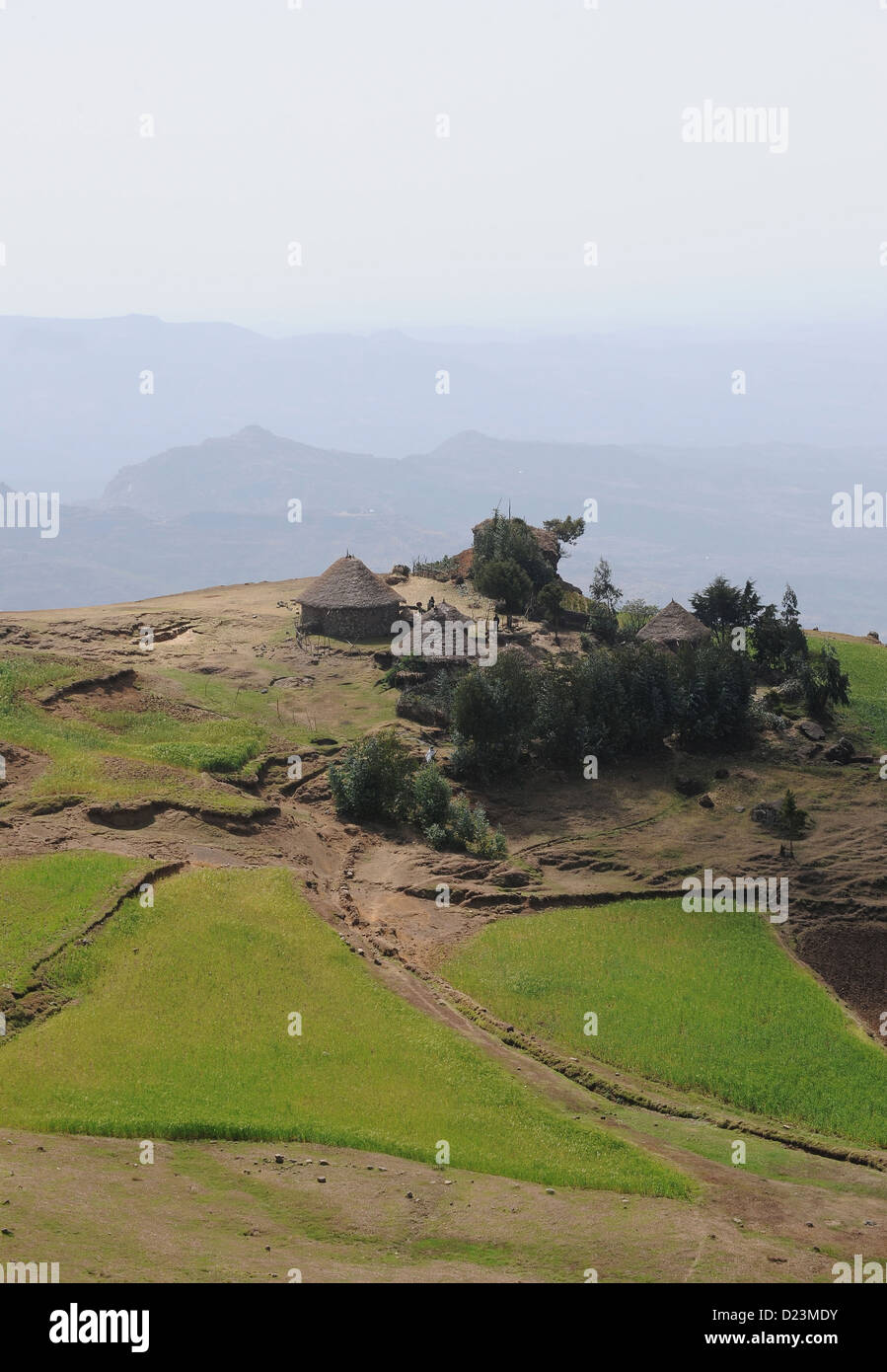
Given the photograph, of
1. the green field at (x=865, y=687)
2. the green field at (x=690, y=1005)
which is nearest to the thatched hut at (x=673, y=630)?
the green field at (x=865, y=687)

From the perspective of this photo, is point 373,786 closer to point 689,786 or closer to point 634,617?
point 689,786

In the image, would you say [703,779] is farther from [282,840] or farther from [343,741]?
[282,840]

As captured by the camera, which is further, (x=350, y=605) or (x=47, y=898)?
(x=350, y=605)

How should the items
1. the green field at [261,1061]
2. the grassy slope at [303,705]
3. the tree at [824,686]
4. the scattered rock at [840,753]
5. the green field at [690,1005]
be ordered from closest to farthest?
the green field at [261,1061], the green field at [690,1005], the scattered rock at [840,753], the grassy slope at [303,705], the tree at [824,686]

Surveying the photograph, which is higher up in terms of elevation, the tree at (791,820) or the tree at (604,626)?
the tree at (604,626)

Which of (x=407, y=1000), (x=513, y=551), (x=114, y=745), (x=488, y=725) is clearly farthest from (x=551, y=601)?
(x=407, y=1000)

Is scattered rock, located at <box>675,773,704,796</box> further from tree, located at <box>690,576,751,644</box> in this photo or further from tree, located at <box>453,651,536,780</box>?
tree, located at <box>690,576,751,644</box>

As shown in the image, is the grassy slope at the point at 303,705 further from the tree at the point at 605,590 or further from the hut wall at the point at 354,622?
the tree at the point at 605,590
